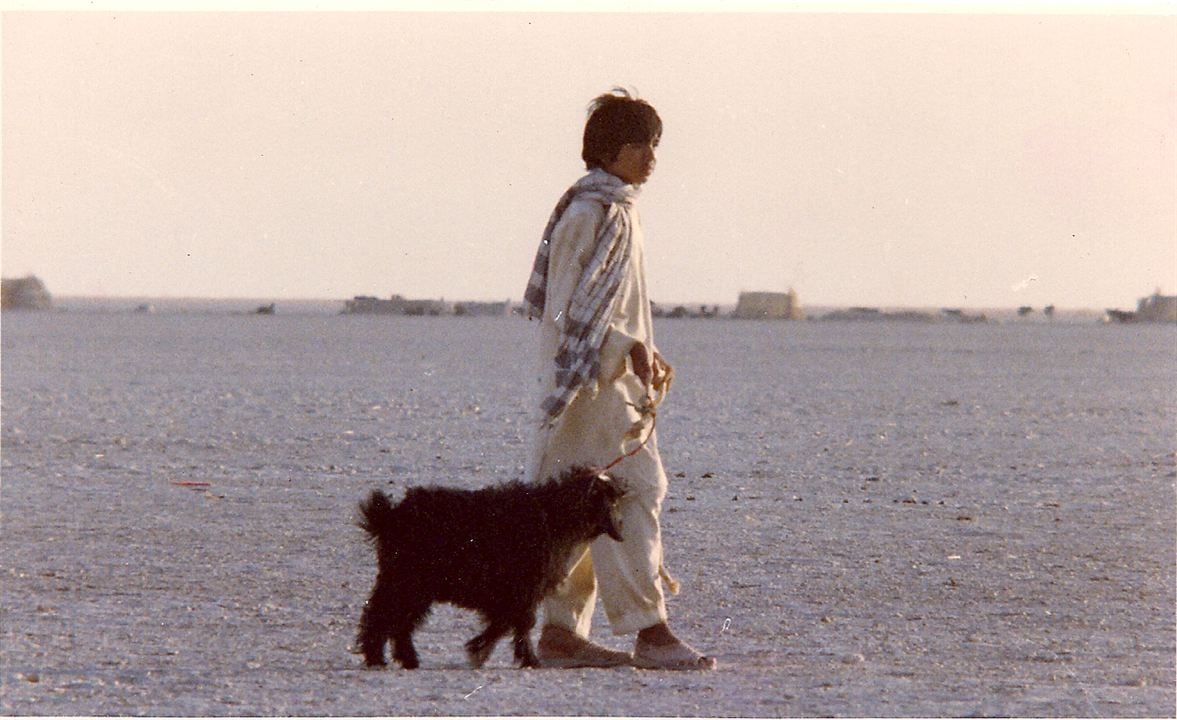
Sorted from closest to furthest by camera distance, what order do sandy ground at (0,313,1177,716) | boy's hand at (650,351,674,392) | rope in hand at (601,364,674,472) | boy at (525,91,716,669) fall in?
sandy ground at (0,313,1177,716)
boy at (525,91,716,669)
rope in hand at (601,364,674,472)
boy's hand at (650,351,674,392)

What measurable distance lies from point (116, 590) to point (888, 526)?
481 centimetres

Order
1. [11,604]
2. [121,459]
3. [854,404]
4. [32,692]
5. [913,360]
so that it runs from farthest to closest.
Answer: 1. [913,360]
2. [854,404]
3. [121,459]
4. [11,604]
5. [32,692]

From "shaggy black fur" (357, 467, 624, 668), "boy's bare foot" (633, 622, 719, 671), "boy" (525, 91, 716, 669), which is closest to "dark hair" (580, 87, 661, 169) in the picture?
"boy" (525, 91, 716, 669)

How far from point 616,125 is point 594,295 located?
606mm

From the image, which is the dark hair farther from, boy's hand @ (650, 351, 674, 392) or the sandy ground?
the sandy ground

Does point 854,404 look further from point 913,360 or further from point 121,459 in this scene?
point 913,360

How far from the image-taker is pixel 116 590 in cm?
793

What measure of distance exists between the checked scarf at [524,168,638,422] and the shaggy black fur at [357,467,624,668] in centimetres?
31

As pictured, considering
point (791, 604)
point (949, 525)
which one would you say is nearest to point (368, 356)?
point (949, 525)

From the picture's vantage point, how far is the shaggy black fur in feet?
19.4

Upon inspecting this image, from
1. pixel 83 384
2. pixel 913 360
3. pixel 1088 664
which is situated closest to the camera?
pixel 1088 664

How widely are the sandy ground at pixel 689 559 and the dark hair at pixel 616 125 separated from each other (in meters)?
1.84

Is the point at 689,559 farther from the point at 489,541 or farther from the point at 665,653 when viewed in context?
the point at 489,541

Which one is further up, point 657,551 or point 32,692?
point 657,551
